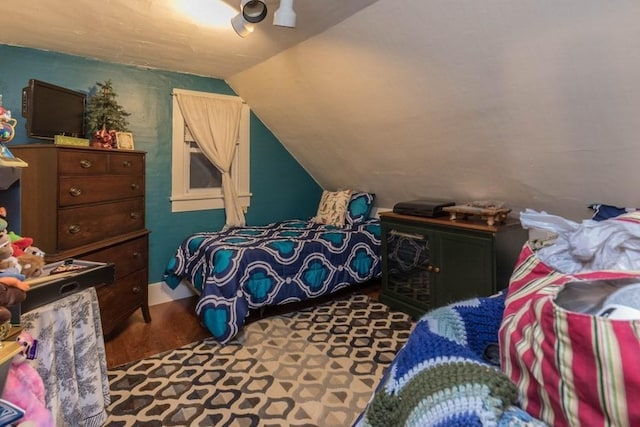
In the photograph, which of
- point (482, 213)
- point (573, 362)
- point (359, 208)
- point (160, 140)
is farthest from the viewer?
point (359, 208)

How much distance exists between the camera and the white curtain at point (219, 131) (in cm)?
350

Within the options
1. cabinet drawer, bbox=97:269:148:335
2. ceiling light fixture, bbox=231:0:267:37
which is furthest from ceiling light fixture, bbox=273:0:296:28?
cabinet drawer, bbox=97:269:148:335

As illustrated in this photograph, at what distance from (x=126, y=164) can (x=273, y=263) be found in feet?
4.22

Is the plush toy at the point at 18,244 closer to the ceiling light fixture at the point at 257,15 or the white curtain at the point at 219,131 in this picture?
the ceiling light fixture at the point at 257,15

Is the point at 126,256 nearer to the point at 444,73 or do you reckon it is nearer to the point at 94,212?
the point at 94,212

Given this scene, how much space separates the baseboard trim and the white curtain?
77 centimetres

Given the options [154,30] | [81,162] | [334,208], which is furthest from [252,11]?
[334,208]

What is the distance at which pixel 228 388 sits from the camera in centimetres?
210

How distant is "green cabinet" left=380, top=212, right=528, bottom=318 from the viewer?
2604 millimetres

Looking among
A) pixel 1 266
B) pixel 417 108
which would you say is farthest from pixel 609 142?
pixel 1 266

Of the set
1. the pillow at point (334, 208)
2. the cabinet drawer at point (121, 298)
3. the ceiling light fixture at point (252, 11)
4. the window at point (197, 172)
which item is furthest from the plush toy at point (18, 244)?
the pillow at point (334, 208)

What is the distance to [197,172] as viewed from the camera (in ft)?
12.3

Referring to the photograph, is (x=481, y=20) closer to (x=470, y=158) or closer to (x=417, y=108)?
(x=417, y=108)

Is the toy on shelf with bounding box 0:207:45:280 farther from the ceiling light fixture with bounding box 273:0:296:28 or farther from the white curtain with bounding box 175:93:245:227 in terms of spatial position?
the white curtain with bounding box 175:93:245:227
